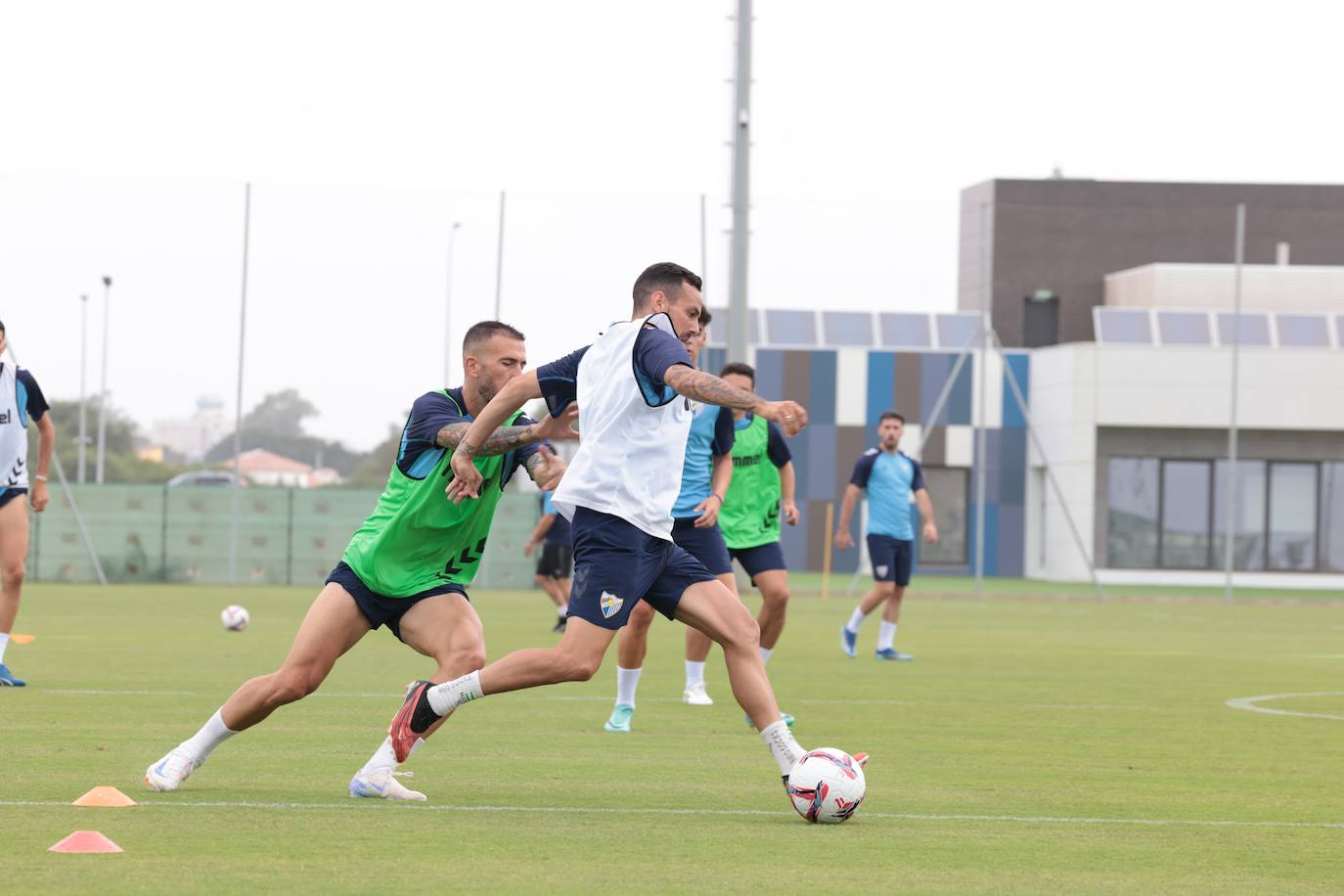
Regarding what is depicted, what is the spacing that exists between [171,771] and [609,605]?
6.11 ft

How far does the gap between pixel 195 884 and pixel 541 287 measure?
2976 centimetres

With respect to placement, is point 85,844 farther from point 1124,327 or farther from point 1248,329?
point 1248,329

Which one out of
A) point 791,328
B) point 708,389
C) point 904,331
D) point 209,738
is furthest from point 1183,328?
point 708,389

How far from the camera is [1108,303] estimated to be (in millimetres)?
54438

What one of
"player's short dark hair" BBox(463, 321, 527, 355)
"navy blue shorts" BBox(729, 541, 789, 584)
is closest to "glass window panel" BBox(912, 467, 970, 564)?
"navy blue shorts" BBox(729, 541, 789, 584)

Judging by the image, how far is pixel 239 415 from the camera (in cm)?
3356

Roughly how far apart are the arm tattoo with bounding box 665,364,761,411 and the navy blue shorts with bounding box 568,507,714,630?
850 mm

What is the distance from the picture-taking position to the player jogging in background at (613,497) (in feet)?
23.3

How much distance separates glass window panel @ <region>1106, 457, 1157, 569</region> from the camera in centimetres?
4391

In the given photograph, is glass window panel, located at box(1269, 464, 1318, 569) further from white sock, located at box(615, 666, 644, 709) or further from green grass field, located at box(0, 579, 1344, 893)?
white sock, located at box(615, 666, 644, 709)

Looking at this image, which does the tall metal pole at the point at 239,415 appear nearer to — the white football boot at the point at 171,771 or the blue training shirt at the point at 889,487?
the blue training shirt at the point at 889,487

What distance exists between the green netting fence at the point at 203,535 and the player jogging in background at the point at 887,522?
15.3 meters

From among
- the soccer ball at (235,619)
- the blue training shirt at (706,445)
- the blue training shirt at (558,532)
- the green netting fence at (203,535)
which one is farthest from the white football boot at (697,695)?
the green netting fence at (203,535)

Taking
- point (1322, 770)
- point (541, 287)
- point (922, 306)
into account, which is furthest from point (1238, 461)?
point (1322, 770)
